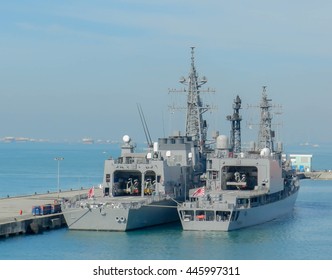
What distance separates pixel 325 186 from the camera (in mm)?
101938

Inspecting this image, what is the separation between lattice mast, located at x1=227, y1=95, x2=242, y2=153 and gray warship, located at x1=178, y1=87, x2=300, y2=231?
0.28m

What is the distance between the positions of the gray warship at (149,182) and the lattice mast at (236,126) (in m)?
4.50

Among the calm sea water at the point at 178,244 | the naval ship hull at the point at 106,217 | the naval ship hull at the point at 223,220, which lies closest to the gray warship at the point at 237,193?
the naval ship hull at the point at 223,220

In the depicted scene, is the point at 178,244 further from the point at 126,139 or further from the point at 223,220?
the point at 126,139

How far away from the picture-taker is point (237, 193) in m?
48.9

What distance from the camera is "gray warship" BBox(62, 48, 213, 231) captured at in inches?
1748

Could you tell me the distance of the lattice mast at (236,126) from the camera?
210 ft

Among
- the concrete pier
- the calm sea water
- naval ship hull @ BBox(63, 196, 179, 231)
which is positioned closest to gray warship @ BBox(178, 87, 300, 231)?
the calm sea water

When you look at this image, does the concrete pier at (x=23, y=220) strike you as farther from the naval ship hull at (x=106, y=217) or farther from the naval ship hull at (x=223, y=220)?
the naval ship hull at (x=223, y=220)

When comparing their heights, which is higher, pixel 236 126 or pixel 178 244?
pixel 236 126

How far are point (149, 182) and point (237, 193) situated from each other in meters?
5.74

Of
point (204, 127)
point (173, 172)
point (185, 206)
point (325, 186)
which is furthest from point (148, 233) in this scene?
point (325, 186)

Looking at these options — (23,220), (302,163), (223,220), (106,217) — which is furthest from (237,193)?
(302,163)
